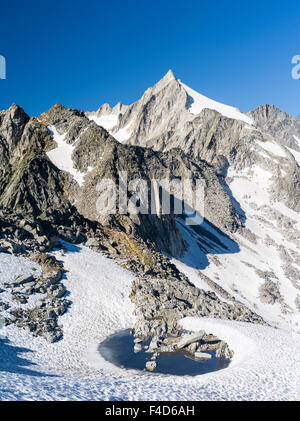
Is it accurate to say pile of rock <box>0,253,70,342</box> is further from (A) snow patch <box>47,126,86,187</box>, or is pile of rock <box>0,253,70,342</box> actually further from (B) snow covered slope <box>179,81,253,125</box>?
(B) snow covered slope <box>179,81,253,125</box>

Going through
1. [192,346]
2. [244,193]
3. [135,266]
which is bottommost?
[192,346]

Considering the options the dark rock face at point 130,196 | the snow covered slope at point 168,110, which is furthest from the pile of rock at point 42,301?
the snow covered slope at point 168,110

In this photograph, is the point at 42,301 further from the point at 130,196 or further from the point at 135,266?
the point at 130,196

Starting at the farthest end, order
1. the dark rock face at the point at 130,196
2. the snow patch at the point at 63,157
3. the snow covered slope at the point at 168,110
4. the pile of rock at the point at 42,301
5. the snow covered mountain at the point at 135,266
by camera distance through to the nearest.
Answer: the snow covered slope at the point at 168,110, the snow patch at the point at 63,157, the dark rock face at the point at 130,196, the pile of rock at the point at 42,301, the snow covered mountain at the point at 135,266

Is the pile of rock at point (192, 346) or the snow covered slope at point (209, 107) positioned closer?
the pile of rock at point (192, 346)

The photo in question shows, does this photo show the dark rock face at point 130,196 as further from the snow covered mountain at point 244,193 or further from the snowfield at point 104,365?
the snowfield at point 104,365

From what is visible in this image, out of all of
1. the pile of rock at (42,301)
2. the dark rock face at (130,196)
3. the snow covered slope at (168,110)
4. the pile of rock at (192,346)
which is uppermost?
the snow covered slope at (168,110)

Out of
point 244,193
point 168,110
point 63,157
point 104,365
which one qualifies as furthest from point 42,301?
point 168,110

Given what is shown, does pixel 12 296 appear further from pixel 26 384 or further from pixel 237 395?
pixel 237 395

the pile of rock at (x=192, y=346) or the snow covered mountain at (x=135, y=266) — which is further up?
the snow covered mountain at (x=135, y=266)

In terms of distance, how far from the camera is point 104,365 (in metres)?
19.6

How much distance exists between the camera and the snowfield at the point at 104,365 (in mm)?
13172

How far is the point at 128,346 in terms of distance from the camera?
2303cm
